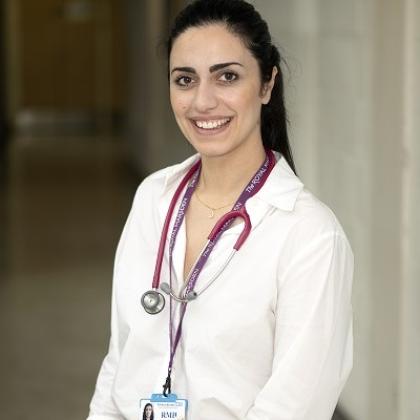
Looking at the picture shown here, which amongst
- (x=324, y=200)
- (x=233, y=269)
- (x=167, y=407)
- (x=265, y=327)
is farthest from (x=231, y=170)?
(x=324, y=200)

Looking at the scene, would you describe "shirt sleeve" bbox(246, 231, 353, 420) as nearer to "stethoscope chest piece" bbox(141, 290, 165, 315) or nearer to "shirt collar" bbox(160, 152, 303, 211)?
"shirt collar" bbox(160, 152, 303, 211)

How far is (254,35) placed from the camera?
2143 mm

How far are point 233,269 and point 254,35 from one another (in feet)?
1.50

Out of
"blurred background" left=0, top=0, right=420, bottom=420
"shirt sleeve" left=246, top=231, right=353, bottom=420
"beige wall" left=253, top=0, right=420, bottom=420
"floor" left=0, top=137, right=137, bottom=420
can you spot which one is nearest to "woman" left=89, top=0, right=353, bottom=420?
"shirt sleeve" left=246, top=231, right=353, bottom=420

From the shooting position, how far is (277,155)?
2238 mm

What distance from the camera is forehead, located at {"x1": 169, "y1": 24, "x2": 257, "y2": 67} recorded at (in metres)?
2.10

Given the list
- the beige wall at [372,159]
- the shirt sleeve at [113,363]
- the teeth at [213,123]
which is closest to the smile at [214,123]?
the teeth at [213,123]

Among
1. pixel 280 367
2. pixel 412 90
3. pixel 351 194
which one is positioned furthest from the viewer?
pixel 351 194

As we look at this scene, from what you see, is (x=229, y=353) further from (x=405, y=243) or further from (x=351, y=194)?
(x=351, y=194)

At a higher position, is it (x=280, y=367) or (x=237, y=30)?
(x=237, y=30)

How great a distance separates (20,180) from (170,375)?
1084 centimetres

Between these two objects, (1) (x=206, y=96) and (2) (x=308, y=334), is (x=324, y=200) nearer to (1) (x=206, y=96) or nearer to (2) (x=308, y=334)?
(1) (x=206, y=96)

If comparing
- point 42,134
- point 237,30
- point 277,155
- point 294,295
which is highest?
point 237,30

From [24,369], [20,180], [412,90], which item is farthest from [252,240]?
[20,180]
